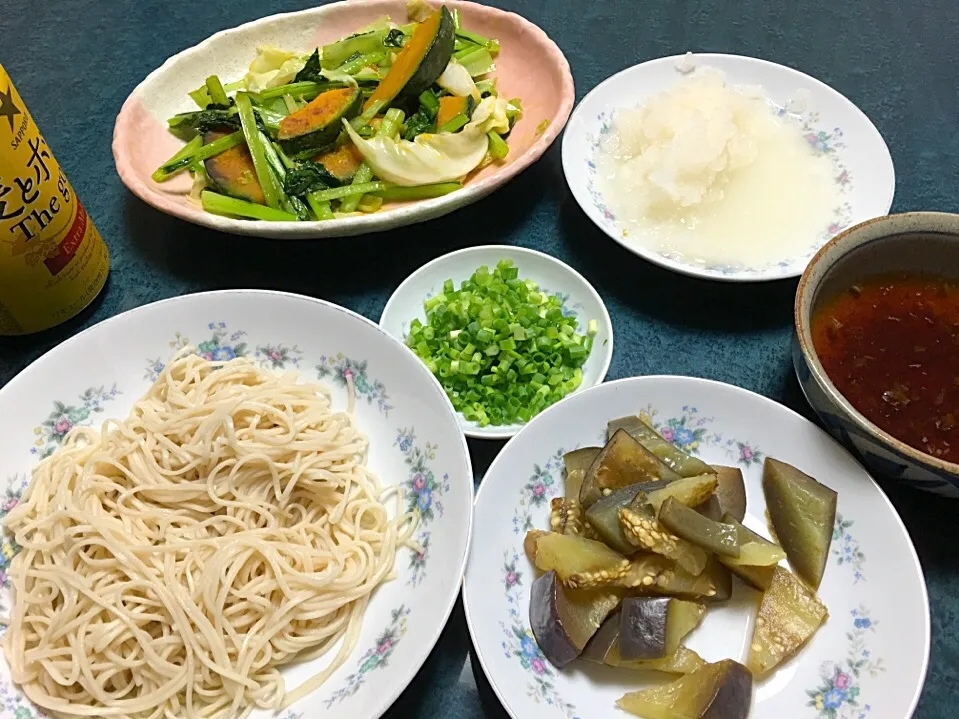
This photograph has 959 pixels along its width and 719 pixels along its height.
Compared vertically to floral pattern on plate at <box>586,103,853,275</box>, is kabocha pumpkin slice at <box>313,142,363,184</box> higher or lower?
higher

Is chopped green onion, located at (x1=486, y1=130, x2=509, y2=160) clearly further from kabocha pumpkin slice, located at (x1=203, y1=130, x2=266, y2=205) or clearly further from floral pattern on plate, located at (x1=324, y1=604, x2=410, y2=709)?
floral pattern on plate, located at (x1=324, y1=604, x2=410, y2=709)

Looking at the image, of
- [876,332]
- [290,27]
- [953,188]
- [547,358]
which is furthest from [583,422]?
[290,27]

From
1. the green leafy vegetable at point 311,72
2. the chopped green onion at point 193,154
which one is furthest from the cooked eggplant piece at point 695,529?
the green leafy vegetable at point 311,72

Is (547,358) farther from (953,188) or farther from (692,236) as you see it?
(953,188)

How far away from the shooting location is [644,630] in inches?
48.4

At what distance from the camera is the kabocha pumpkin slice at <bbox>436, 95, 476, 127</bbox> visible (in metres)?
2.21

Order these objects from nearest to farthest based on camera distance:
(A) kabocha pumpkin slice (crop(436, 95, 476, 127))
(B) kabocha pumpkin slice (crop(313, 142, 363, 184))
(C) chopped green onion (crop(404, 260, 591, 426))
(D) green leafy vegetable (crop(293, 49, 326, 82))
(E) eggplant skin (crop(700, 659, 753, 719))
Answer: (E) eggplant skin (crop(700, 659, 753, 719)), (C) chopped green onion (crop(404, 260, 591, 426)), (B) kabocha pumpkin slice (crop(313, 142, 363, 184)), (A) kabocha pumpkin slice (crop(436, 95, 476, 127)), (D) green leafy vegetable (crop(293, 49, 326, 82))

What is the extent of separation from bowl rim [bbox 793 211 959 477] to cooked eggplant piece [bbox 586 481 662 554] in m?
0.40

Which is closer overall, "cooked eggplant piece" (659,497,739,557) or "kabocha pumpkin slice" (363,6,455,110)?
"cooked eggplant piece" (659,497,739,557)

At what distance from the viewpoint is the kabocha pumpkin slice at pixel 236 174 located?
6.67 ft

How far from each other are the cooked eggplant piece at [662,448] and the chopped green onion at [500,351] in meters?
0.22

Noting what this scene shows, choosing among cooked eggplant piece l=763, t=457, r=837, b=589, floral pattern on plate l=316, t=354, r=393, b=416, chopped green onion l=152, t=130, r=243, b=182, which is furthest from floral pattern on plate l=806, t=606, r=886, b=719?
chopped green onion l=152, t=130, r=243, b=182

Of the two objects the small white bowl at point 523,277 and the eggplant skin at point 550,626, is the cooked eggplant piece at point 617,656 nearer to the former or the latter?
the eggplant skin at point 550,626

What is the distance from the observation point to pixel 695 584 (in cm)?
131
